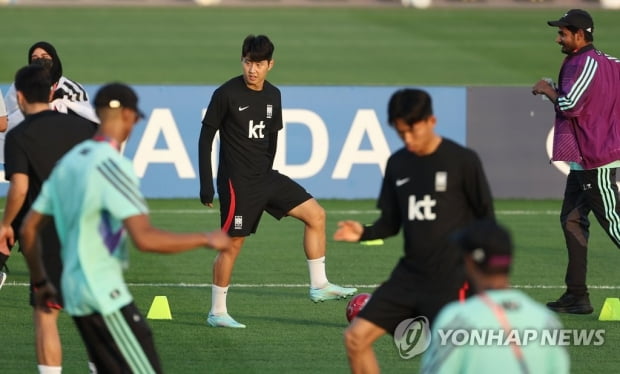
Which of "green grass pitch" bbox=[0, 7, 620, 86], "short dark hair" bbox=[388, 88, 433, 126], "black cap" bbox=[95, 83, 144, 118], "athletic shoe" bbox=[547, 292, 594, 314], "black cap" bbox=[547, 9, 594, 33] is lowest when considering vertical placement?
"athletic shoe" bbox=[547, 292, 594, 314]

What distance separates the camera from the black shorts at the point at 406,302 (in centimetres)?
833

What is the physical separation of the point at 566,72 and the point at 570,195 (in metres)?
1.18

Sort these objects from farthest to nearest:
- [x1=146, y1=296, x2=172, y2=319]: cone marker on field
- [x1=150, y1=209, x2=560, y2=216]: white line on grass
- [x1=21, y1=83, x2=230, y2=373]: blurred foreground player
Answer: [x1=150, y1=209, x2=560, y2=216]: white line on grass, [x1=146, y1=296, x2=172, y2=319]: cone marker on field, [x1=21, y1=83, x2=230, y2=373]: blurred foreground player

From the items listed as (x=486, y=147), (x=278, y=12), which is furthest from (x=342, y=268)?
(x=278, y=12)

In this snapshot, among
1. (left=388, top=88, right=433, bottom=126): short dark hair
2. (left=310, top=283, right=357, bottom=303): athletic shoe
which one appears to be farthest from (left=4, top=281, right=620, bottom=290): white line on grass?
(left=388, top=88, right=433, bottom=126): short dark hair

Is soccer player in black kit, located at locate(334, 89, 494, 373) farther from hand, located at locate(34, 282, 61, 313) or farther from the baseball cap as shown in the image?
the baseball cap

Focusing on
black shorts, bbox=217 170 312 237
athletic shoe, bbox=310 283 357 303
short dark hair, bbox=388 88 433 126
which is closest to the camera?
short dark hair, bbox=388 88 433 126

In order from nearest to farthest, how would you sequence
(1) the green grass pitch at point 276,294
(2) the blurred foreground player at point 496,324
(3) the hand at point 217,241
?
(2) the blurred foreground player at point 496,324, (3) the hand at point 217,241, (1) the green grass pitch at point 276,294

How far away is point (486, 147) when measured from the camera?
1967 centimetres

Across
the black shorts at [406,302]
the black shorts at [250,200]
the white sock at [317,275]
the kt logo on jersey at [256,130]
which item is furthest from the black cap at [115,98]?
the white sock at [317,275]

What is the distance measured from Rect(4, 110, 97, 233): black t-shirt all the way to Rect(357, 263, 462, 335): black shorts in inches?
86.8

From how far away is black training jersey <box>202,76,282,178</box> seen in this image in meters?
12.2

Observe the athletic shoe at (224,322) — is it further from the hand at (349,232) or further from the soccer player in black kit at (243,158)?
the hand at (349,232)

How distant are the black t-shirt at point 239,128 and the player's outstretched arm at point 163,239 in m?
4.86
